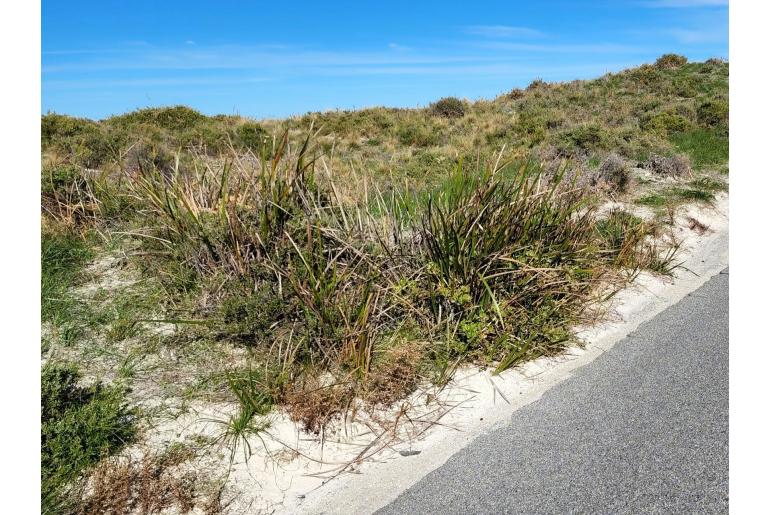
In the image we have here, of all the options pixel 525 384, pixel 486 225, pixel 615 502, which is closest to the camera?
pixel 615 502

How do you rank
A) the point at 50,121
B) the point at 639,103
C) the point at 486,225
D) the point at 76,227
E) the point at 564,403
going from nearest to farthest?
the point at 564,403
the point at 486,225
the point at 76,227
the point at 50,121
the point at 639,103

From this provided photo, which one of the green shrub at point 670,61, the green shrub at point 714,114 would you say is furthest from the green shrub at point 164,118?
the green shrub at point 670,61

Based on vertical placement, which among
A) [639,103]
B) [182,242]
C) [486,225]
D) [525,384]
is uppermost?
[639,103]

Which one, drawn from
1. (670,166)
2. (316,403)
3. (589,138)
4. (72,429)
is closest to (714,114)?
(589,138)

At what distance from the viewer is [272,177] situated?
4992 mm

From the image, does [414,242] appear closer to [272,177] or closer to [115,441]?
[272,177]

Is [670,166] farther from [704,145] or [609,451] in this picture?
[609,451]

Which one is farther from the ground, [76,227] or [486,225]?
[486,225]

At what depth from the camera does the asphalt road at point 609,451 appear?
2.76m

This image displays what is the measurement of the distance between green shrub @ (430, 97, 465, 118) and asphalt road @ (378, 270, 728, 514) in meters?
21.1

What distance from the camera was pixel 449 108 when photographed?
974 inches

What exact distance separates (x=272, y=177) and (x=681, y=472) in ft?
12.1

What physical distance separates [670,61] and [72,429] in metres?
34.2

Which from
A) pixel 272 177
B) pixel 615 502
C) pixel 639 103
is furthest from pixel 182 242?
pixel 639 103
